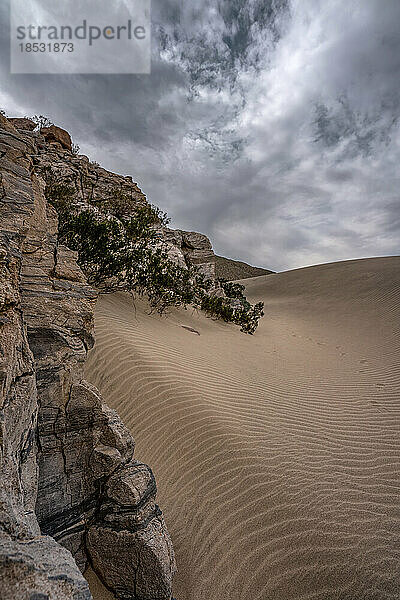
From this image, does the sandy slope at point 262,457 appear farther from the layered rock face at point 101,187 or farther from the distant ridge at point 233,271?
the distant ridge at point 233,271

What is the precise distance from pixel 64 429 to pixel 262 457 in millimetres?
2417

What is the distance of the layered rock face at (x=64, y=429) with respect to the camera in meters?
1.86

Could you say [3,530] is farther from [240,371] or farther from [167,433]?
[240,371]

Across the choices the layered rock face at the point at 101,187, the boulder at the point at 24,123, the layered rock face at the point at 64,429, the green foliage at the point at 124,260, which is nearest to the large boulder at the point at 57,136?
the layered rock face at the point at 101,187

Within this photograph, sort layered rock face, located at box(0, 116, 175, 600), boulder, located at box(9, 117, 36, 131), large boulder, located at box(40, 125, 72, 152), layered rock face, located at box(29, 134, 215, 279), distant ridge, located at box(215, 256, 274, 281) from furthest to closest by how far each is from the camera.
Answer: distant ridge, located at box(215, 256, 274, 281), large boulder, located at box(40, 125, 72, 152), boulder, located at box(9, 117, 36, 131), layered rock face, located at box(29, 134, 215, 279), layered rock face, located at box(0, 116, 175, 600)

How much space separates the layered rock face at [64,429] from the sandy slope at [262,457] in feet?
2.18

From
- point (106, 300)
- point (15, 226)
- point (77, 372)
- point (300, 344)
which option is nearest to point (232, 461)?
point (77, 372)

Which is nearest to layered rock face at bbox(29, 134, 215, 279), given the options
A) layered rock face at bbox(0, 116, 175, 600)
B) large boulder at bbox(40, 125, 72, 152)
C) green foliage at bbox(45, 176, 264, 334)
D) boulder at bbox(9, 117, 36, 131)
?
large boulder at bbox(40, 125, 72, 152)

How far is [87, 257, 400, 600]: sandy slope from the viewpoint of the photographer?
→ 252cm

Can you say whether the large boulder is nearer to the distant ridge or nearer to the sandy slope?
the sandy slope

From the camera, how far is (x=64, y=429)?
7.89 ft

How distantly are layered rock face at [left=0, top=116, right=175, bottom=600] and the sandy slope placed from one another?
0.66 meters

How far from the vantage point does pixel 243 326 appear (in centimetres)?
1154

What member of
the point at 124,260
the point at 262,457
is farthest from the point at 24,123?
the point at 262,457
